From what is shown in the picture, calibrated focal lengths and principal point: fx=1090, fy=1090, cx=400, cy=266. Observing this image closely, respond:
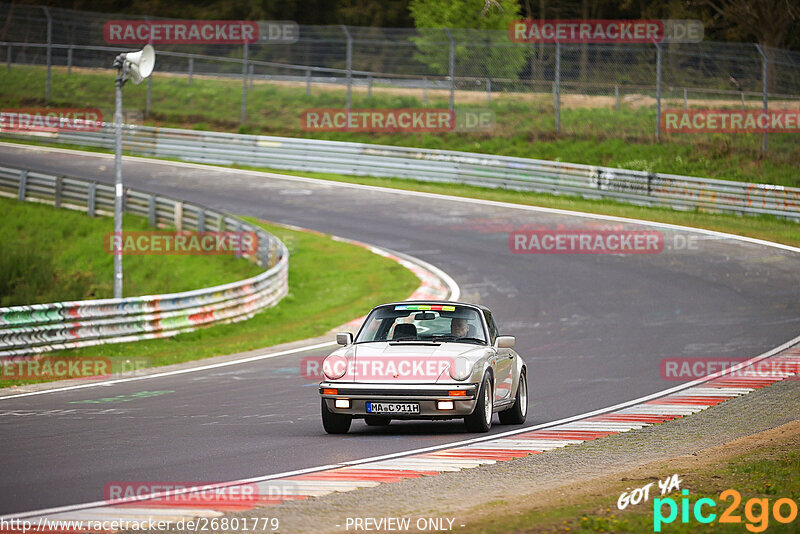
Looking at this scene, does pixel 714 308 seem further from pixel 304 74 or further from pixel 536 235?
pixel 304 74

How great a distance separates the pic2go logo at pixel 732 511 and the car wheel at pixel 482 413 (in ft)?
13.2

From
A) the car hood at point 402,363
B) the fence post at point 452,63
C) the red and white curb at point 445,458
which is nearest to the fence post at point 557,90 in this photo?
the fence post at point 452,63

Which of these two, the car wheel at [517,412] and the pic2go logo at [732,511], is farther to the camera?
the car wheel at [517,412]

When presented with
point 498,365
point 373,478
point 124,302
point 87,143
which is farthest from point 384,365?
point 87,143

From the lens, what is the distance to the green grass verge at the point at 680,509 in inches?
248

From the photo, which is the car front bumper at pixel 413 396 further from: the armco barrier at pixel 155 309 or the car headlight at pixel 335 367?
the armco barrier at pixel 155 309

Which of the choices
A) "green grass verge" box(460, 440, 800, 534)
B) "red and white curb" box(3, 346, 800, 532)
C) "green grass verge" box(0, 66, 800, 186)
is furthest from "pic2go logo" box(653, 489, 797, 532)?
"green grass verge" box(0, 66, 800, 186)

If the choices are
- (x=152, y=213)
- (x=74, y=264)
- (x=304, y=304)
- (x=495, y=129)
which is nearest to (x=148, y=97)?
(x=495, y=129)

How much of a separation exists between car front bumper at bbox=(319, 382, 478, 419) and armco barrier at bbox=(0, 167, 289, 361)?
8169 millimetres

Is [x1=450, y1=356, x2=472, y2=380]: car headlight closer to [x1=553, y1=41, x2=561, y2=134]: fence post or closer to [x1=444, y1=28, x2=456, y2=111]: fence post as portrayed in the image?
[x1=553, y1=41, x2=561, y2=134]: fence post

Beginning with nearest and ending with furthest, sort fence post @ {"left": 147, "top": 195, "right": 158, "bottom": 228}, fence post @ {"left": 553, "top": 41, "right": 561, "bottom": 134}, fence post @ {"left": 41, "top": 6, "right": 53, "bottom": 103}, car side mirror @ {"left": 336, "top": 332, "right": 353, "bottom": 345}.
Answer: car side mirror @ {"left": 336, "top": 332, "right": 353, "bottom": 345} → fence post @ {"left": 147, "top": 195, "right": 158, "bottom": 228} → fence post @ {"left": 553, "top": 41, "right": 561, "bottom": 134} → fence post @ {"left": 41, "top": 6, "right": 53, "bottom": 103}

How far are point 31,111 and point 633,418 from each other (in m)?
41.3

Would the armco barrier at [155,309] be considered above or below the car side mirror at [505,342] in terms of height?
below

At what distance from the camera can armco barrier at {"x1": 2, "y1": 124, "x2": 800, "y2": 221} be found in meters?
31.6
